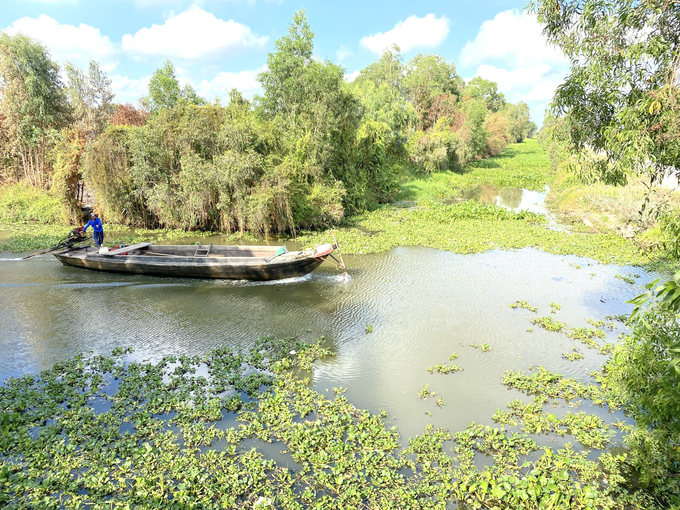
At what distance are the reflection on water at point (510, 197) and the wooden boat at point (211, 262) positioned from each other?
1939 centimetres

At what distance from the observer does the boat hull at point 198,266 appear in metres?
13.6

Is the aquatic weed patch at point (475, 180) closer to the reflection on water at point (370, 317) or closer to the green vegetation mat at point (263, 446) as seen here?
the reflection on water at point (370, 317)

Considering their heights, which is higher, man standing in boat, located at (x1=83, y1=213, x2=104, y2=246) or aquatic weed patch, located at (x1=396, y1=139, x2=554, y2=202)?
aquatic weed patch, located at (x1=396, y1=139, x2=554, y2=202)

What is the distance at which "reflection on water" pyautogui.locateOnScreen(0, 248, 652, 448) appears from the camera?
8438mm

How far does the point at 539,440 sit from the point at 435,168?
116 feet

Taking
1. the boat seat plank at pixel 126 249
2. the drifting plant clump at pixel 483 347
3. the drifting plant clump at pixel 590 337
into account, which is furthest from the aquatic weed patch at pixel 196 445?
the boat seat plank at pixel 126 249

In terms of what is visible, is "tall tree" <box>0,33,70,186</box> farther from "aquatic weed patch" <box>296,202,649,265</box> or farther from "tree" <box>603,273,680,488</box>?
"tree" <box>603,273,680,488</box>

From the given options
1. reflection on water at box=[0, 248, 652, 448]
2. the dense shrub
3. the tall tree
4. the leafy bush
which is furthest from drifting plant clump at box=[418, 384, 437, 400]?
the leafy bush

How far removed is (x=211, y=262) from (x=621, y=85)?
1236cm

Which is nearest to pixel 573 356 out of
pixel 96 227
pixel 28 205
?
pixel 96 227

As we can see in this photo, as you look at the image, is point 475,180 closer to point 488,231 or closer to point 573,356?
point 488,231

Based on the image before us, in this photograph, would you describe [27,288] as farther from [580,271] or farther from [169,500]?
[580,271]

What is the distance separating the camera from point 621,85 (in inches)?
272

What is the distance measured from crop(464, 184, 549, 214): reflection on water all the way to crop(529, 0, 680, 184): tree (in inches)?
824
